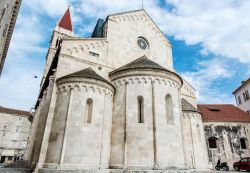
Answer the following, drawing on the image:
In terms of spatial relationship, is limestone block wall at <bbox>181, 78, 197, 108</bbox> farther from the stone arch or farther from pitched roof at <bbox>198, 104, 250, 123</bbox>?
the stone arch

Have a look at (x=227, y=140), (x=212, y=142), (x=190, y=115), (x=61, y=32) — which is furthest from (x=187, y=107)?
(x=61, y=32)

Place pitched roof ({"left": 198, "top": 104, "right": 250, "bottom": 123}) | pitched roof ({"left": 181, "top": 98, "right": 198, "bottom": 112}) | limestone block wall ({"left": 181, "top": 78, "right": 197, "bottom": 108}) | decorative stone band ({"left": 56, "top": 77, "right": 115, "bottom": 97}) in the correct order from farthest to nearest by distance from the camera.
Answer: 1. pitched roof ({"left": 198, "top": 104, "right": 250, "bottom": 123})
2. limestone block wall ({"left": 181, "top": 78, "right": 197, "bottom": 108})
3. pitched roof ({"left": 181, "top": 98, "right": 198, "bottom": 112})
4. decorative stone band ({"left": 56, "top": 77, "right": 115, "bottom": 97})

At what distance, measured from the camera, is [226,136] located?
24188mm

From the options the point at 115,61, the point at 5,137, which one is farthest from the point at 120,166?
the point at 5,137

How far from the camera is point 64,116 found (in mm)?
12984

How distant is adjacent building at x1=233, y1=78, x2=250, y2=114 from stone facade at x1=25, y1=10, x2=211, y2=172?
24563mm

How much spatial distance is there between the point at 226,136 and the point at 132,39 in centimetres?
1732

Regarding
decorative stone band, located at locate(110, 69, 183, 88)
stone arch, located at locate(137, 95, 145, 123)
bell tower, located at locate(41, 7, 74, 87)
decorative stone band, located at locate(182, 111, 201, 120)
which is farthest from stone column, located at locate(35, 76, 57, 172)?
bell tower, located at locate(41, 7, 74, 87)

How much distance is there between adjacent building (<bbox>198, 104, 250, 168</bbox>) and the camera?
23.5m

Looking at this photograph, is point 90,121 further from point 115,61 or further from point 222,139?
point 222,139

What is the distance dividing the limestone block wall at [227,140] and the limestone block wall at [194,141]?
4986mm

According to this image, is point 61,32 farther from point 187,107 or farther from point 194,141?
point 194,141

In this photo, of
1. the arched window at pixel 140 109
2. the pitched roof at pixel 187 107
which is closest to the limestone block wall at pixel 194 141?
the pitched roof at pixel 187 107

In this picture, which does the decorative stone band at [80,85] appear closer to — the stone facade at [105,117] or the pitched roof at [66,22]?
the stone facade at [105,117]
